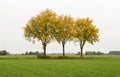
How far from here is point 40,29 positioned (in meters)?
86.4

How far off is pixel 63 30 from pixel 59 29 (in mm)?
1250

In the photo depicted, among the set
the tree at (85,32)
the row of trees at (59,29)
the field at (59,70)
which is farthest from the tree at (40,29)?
the field at (59,70)

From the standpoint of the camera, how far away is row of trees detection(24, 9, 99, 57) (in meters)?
86.1

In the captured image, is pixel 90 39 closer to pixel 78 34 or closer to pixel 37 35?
pixel 78 34

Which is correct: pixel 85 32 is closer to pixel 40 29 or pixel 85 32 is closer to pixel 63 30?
pixel 63 30

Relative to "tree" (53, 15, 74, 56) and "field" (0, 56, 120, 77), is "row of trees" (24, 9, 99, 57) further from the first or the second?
"field" (0, 56, 120, 77)

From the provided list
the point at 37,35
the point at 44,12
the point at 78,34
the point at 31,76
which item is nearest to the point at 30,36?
the point at 37,35

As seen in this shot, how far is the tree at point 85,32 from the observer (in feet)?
294

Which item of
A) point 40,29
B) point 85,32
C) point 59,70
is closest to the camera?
point 59,70

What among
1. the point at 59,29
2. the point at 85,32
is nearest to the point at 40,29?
the point at 59,29

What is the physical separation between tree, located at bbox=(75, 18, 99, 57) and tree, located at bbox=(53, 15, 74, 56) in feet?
7.85

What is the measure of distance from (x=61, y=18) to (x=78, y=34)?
6.49m

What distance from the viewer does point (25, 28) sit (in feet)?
285

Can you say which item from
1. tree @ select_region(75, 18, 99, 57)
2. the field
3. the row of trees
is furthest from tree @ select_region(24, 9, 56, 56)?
the field
